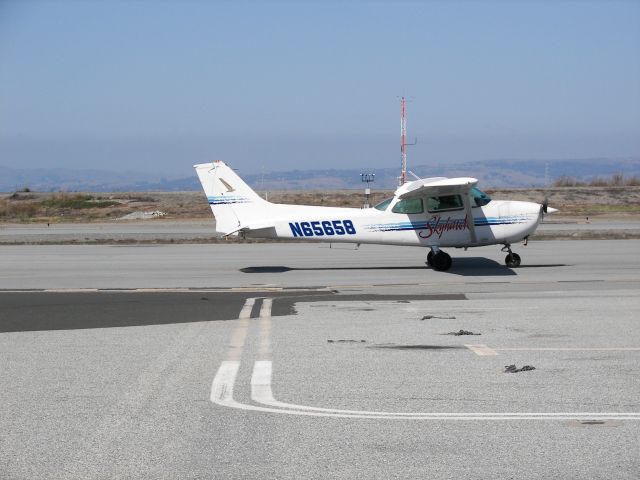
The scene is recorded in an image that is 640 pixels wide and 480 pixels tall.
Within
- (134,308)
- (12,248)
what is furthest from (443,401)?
(12,248)

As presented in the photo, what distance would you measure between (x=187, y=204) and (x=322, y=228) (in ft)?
141

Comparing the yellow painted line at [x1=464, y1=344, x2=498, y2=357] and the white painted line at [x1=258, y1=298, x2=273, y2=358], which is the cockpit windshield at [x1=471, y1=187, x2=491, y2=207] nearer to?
the white painted line at [x1=258, y1=298, x2=273, y2=358]

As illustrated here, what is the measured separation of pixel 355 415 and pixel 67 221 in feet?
148

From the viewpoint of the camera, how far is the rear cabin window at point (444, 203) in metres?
21.1

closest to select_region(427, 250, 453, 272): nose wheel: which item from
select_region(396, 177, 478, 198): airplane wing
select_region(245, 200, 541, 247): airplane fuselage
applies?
select_region(245, 200, 541, 247): airplane fuselage

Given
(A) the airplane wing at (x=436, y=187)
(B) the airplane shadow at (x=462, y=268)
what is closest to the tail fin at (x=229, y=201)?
(B) the airplane shadow at (x=462, y=268)

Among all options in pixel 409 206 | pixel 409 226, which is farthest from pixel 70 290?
pixel 409 206

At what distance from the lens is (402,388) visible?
7.81 m

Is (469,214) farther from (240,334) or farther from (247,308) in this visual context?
(240,334)

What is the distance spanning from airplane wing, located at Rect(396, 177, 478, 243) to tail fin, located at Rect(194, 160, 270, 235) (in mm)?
3710

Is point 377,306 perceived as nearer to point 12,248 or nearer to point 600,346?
point 600,346

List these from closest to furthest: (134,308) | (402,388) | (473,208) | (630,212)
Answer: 1. (402,388)
2. (134,308)
3. (473,208)
4. (630,212)

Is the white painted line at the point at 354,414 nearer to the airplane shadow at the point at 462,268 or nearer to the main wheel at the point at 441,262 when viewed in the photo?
the airplane shadow at the point at 462,268

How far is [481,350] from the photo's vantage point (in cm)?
980
